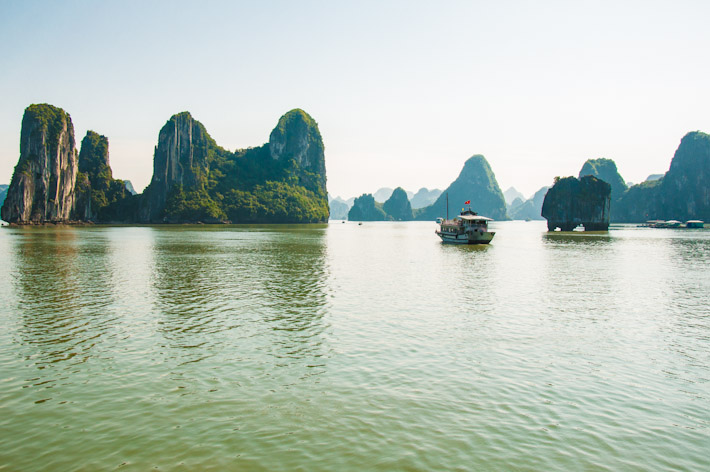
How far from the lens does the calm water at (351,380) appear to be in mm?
9094

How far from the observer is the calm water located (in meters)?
9.09

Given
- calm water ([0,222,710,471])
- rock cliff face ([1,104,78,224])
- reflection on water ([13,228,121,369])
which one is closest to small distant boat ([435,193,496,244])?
calm water ([0,222,710,471])

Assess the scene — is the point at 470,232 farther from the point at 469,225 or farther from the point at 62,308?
the point at 62,308

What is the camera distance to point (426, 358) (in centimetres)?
1526

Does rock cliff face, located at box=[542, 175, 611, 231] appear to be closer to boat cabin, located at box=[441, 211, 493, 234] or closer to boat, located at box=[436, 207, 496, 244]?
boat cabin, located at box=[441, 211, 493, 234]

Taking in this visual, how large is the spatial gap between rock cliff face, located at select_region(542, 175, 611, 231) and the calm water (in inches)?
5358

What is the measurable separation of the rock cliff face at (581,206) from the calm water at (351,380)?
13610 cm

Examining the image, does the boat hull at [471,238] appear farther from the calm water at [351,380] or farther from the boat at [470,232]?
the calm water at [351,380]

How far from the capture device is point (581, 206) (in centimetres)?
15412

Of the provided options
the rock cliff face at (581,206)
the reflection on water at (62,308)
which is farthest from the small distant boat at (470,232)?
the rock cliff face at (581,206)

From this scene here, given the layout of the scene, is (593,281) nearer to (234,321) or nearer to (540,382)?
(540,382)

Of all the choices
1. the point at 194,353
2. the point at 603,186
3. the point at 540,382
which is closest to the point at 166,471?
the point at 194,353

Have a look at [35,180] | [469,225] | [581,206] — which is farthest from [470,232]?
[35,180]

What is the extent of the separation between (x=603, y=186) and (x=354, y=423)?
16776 cm
